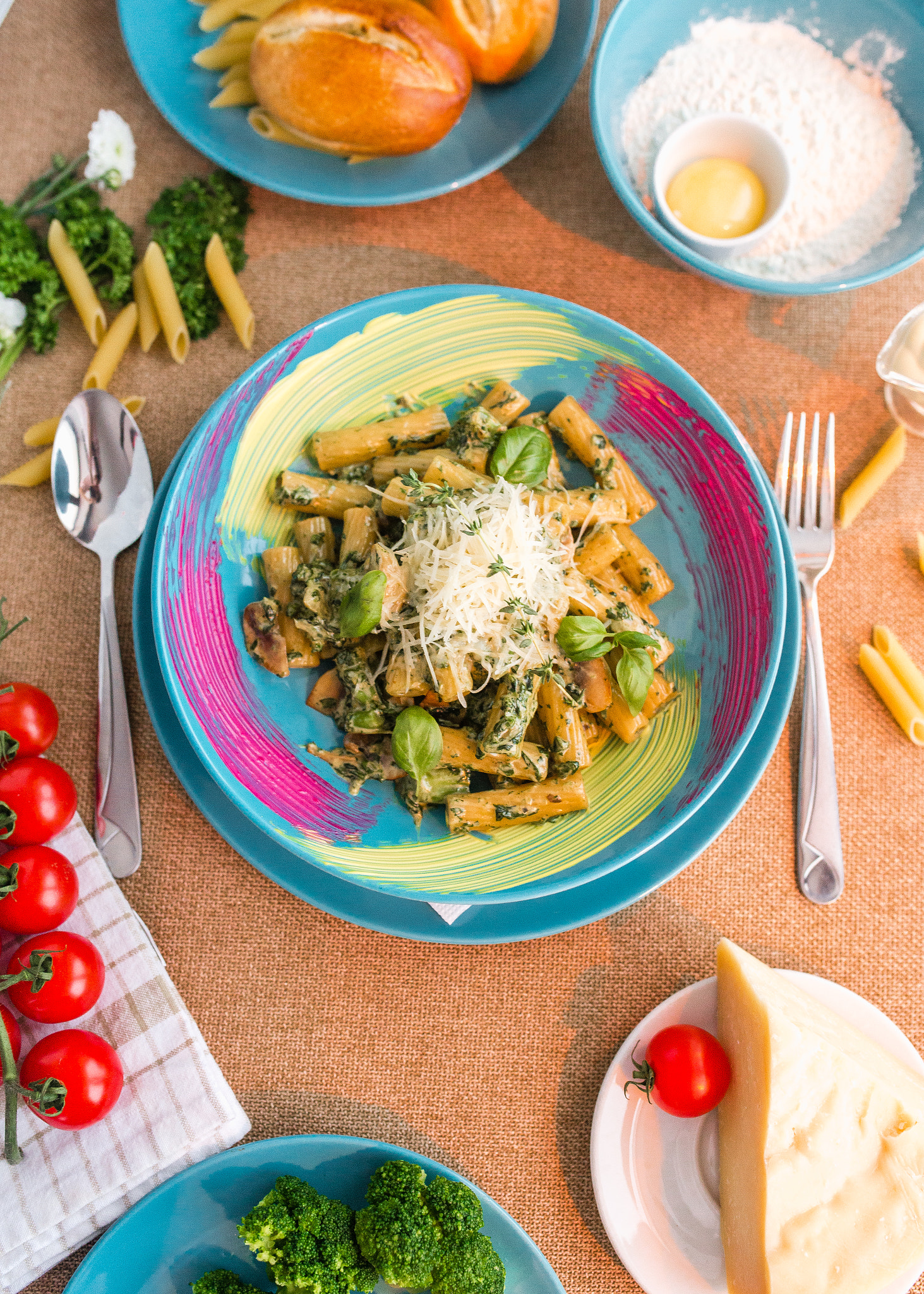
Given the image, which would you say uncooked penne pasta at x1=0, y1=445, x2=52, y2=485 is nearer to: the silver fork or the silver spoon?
the silver spoon

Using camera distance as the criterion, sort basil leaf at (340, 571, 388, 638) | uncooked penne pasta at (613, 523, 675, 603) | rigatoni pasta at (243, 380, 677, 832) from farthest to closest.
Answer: uncooked penne pasta at (613, 523, 675, 603)
rigatoni pasta at (243, 380, 677, 832)
basil leaf at (340, 571, 388, 638)

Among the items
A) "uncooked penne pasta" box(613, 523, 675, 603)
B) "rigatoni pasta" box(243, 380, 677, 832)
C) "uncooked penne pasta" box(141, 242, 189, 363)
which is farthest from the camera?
"uncooked penne pasta" box(141, 242, 189, 363)

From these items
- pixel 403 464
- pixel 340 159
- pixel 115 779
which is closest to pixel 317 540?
pixel 403 464

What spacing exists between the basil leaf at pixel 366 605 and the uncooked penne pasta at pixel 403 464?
1.31ft

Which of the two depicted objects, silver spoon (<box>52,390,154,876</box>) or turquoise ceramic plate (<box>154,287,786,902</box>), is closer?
turquoise ceramic plate (<box>154,287,786,902</box>)

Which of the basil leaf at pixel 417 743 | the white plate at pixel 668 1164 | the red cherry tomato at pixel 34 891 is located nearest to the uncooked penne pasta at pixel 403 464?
the basil leaf at pixel 417 743

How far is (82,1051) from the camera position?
190cm

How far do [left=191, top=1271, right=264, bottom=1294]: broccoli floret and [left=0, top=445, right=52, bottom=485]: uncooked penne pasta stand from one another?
187 centimetres

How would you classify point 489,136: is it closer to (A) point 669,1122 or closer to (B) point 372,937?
(B) point 372,937

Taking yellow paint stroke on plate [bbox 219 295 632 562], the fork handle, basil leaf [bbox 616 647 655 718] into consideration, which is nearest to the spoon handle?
yellow paint stroke on plate [bbox 219 295 632 562]

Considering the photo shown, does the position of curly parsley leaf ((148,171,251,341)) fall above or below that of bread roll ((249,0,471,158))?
below

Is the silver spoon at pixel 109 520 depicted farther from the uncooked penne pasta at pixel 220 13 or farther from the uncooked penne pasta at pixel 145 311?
the uncooked penne pasta at pixel 220 13

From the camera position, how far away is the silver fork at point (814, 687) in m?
2.20

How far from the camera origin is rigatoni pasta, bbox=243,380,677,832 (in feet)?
6.15
